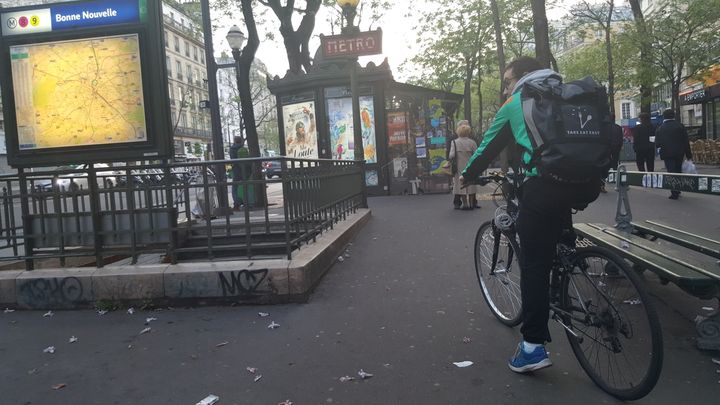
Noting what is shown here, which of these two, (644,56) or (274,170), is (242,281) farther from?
(644,56)

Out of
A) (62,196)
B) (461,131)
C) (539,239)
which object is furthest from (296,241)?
(461,131)

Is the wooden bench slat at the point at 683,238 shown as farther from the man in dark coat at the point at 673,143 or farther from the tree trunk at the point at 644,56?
the tree trunk at the point at 644,56

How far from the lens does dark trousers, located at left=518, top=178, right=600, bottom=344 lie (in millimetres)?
2986

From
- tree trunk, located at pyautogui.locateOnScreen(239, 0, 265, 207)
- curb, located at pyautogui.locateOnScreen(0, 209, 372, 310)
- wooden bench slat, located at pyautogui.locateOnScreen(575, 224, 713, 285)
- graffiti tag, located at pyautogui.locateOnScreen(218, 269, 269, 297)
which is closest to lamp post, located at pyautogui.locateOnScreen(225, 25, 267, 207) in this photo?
tree trunk, located at pyautogui.locateOnScreen(239, 0, 265, 207)

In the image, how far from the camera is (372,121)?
14.9 metres

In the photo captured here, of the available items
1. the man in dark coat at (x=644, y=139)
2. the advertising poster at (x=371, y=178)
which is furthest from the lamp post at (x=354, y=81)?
the man in dark coat at (x=644, y=139)

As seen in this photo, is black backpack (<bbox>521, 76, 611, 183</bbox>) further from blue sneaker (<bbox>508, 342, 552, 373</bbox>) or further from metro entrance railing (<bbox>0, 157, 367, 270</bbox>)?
metro entrance railing (<bbox>0, 157, 367, 270</bbox>)

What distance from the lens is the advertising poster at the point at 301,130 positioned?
1491 cm

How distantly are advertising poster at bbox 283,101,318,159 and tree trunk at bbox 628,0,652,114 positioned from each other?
11.4m

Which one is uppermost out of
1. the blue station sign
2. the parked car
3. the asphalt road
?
the blue station sign

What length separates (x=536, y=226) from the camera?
9.94 ft

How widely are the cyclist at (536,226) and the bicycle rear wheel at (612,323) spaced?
0.53 ft

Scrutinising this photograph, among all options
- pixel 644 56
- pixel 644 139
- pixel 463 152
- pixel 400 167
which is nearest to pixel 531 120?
pixel 463 152

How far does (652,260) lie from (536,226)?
1168mm
